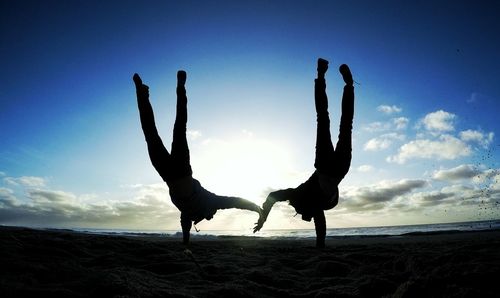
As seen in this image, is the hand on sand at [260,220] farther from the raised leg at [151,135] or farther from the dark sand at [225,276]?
the raised leg at [151,135]

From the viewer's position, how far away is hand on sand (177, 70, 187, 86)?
5.98 m

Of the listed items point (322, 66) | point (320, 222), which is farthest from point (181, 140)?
point (320, 222)

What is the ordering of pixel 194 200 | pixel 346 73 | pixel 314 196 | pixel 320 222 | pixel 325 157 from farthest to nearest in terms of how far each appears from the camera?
pixel 320 222, pixel 314 196, pixel 346 73, pixel 194 200, pixel 325 157

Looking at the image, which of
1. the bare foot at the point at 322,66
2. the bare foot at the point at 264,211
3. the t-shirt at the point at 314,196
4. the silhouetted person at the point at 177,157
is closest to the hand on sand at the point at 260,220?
the bare foot at the point at 264,211

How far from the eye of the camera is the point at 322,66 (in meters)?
6.22

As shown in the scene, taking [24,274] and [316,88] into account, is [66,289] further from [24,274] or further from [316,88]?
[316,88]

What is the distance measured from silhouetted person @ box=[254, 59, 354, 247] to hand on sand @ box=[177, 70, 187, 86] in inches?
96.5

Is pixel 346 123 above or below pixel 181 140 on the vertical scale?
above

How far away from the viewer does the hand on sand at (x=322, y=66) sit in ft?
20.3

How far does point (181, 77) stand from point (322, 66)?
264 cm

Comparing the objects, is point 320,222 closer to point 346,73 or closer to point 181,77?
point 346,73

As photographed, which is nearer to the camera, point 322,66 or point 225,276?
point 225,276

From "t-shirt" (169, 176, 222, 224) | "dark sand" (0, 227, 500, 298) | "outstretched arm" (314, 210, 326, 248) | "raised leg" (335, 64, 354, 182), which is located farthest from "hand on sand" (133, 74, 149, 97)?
"outstretched arm" (314, 210, 326, 248)

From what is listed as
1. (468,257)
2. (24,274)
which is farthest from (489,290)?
(24,274)
